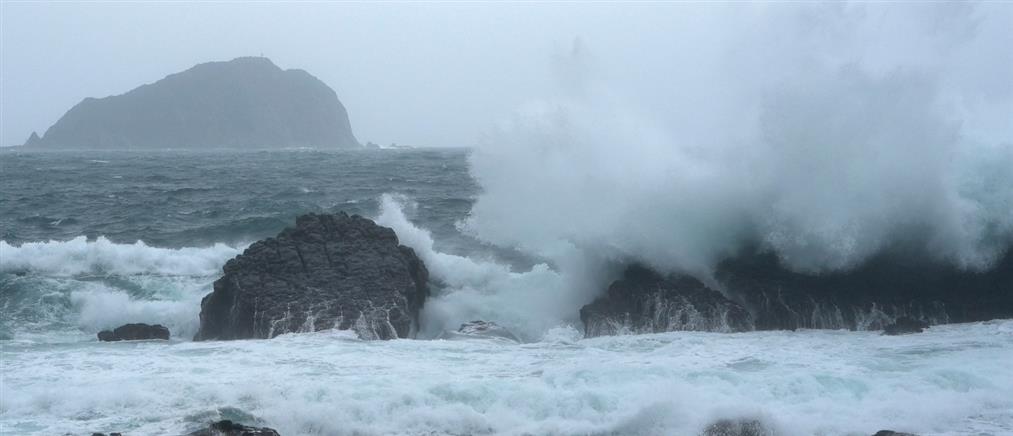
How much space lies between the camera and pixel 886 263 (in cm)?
1481

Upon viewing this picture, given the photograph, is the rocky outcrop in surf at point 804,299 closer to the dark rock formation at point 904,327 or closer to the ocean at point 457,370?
the dark rock formation at point 904,327

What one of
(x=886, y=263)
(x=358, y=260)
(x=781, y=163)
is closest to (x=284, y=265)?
(x=358, y=260)

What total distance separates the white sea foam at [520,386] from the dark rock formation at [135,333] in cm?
60

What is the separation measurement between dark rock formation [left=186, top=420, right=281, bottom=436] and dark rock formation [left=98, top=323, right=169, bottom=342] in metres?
5.52

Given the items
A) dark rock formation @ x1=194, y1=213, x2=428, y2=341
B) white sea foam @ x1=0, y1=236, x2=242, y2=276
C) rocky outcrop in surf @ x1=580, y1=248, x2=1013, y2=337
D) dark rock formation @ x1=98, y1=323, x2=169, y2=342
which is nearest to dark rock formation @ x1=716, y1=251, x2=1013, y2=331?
rocky outcrop in surf @ x1=580, y1=248, x2=1013, y2=337

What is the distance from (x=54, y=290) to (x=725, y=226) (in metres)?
12.5

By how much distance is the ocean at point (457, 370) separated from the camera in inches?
368

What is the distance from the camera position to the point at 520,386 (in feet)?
33.6

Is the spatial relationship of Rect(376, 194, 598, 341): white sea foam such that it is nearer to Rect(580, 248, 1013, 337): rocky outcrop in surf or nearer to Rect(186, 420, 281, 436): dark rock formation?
Rect(580, 248, 1013, 337): rocky outcrop in surf

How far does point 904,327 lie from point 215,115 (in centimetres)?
15340

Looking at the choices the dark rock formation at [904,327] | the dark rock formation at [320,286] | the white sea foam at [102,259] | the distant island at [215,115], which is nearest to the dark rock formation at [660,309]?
the dark rock formation at [904,327]

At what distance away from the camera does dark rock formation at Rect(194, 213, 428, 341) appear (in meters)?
13.6

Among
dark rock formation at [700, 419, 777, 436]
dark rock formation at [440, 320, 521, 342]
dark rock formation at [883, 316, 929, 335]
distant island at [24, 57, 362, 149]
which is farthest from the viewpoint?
distant island at [24, 57, 362, 149]

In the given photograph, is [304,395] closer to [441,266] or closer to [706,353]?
[706,353]
